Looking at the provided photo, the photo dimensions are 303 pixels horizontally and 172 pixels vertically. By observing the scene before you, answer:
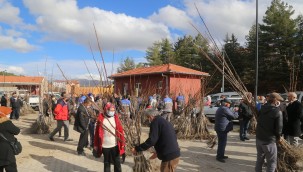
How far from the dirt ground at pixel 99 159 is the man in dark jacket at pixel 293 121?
1120 mm

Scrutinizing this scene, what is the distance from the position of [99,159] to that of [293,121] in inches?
184

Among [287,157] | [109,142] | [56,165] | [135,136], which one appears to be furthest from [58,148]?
[287,157]

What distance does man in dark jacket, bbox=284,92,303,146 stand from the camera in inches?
279

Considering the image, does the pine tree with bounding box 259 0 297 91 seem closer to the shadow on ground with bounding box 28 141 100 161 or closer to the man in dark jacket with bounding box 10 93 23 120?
the man in dark jacket with bounding box 10 93 23 120

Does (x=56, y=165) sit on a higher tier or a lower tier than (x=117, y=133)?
lower

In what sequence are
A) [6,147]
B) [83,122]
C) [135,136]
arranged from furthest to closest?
[83,122], [135,136], [6,147]

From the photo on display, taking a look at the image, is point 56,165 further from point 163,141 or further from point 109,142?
point 163,141

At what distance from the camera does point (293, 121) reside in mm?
7195

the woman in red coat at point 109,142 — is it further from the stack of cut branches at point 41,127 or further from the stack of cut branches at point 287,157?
the stack of cut branches at point 41,127

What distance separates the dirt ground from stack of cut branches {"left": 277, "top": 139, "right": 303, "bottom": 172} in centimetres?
100

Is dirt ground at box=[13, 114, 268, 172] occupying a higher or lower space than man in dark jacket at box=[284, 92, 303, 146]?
lower

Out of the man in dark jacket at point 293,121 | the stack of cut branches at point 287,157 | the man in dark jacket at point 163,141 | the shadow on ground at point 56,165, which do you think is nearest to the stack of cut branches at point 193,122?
the man in dark jacket at point 293,121

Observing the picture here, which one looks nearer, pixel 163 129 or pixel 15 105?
pixel 163 129

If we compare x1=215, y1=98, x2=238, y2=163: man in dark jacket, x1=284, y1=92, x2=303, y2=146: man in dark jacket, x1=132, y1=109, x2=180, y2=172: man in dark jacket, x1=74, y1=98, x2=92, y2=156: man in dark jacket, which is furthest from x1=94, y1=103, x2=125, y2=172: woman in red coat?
x1=284, y1=92, x2=303, y2=146: man in dark jacket
